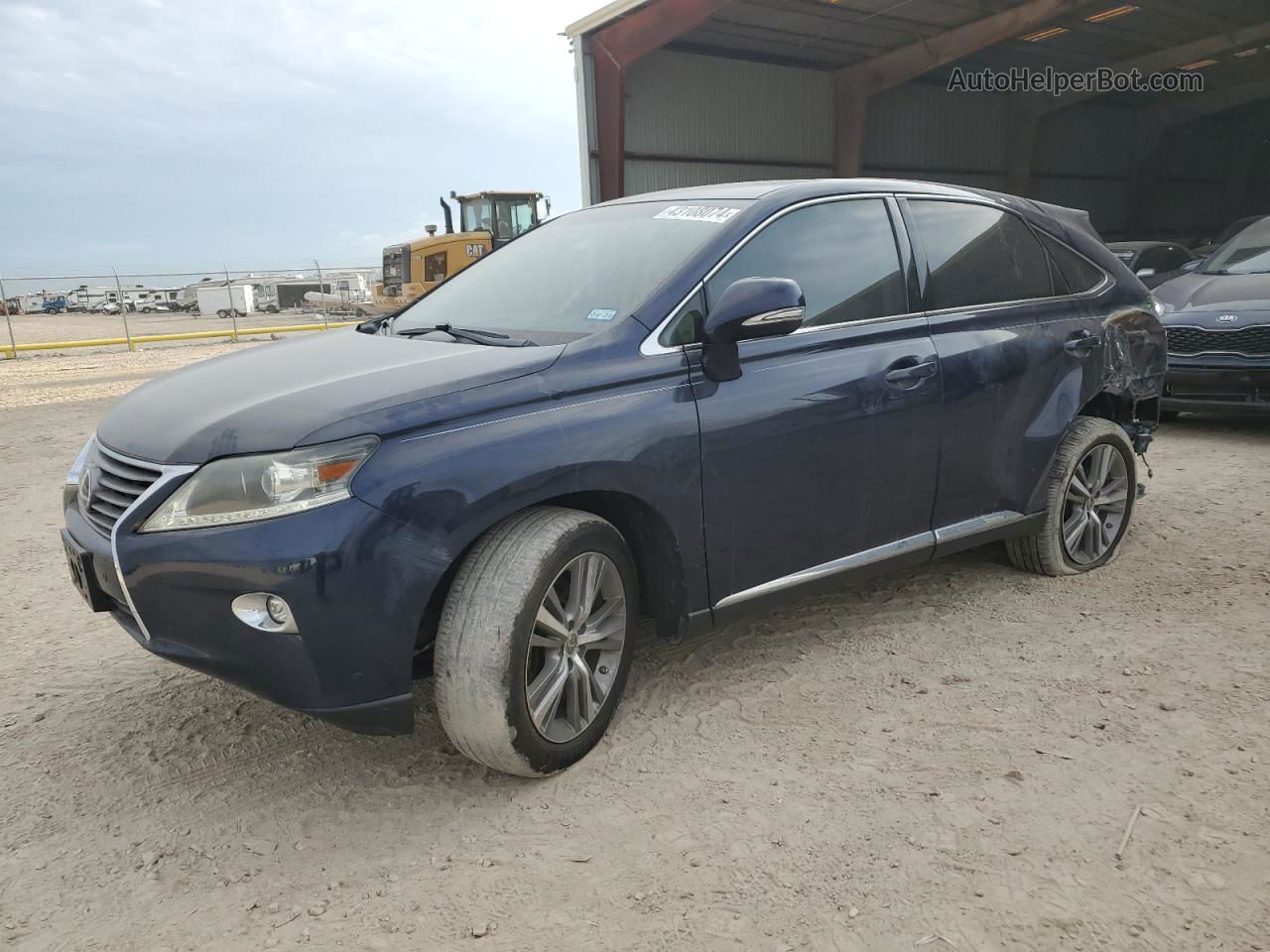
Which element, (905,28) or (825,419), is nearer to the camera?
(825,419)

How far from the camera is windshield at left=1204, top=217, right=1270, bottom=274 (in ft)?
26.4

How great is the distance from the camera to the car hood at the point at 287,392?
2.50 metres

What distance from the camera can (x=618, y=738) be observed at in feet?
10.1

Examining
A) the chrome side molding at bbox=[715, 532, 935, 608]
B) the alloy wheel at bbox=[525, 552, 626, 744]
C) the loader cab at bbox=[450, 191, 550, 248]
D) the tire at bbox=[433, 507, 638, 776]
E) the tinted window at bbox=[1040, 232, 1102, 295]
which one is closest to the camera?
the tire at bbox=[433, 507, 638, 776]

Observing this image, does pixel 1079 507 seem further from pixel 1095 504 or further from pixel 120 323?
pixel 120 323

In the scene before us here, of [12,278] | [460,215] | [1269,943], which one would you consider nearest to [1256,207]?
[460,215]

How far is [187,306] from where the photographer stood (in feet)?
118

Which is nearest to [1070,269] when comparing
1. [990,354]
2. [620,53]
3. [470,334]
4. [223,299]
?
[990,354]

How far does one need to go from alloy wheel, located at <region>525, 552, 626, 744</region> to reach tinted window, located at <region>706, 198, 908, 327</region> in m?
1.01

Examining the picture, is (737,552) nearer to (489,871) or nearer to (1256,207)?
(489,871)

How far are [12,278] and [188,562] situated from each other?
20.9 m

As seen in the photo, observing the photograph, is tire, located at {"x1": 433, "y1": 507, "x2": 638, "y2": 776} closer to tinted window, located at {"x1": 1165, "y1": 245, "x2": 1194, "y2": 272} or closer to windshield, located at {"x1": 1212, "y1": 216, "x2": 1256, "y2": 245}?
windshield, located at {"x1": 1212, "y1": 216, "x2": 1256, "y2": 245}

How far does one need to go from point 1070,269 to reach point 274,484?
11.5 feet

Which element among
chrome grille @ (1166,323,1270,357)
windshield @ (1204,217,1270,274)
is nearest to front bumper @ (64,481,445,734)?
chrome grille @ (1166,323,1270,357)
